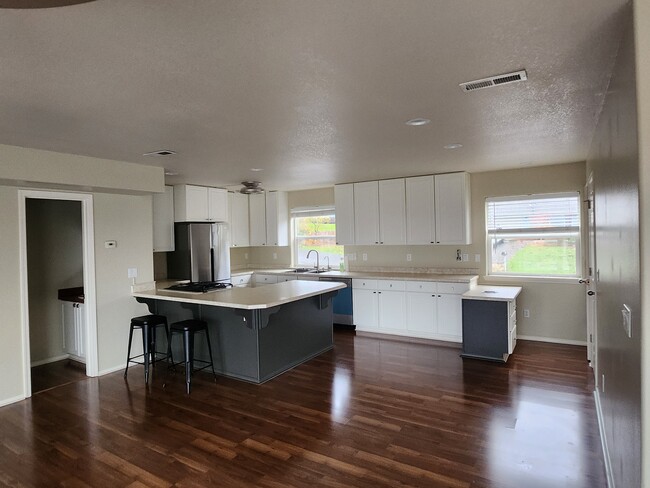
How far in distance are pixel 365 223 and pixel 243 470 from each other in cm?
441

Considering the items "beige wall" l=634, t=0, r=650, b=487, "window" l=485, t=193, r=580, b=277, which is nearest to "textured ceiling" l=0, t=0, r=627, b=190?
"beige wall" l=634, t=0, r=650, b=487

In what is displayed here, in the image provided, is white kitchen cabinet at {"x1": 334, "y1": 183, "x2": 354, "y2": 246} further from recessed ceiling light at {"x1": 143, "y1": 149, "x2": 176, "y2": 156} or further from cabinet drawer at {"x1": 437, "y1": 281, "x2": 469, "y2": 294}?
recessed ceiling light at {"x1": 143, "y1": 149, "x2": 176, "y2": 156}

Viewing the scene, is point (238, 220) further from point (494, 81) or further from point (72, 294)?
point (494, 81)

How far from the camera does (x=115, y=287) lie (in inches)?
187

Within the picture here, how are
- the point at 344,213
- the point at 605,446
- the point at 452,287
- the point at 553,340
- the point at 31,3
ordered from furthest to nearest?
the point at 344,213 < the point at 452,287 < the point at 553,340 < the point at 605,446 < the point at 31,3

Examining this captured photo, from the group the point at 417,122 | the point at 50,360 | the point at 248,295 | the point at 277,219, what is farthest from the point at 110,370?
the point at 417,122

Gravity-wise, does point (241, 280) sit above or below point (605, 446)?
above

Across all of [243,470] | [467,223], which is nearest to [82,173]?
[243,470]

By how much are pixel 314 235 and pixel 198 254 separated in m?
2.23

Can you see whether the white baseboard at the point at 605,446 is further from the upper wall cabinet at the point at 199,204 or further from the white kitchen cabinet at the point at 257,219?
the white kitchen cabinet at the point at 257,219

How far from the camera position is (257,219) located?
303 inches

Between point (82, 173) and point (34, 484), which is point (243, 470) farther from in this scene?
point (82, 173)

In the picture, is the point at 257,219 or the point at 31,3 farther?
the point at 257,219

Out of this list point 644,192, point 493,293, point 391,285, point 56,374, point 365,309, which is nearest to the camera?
point 644,192
